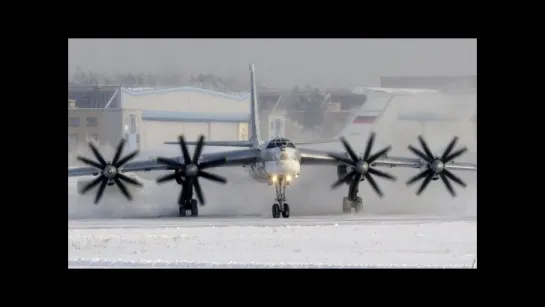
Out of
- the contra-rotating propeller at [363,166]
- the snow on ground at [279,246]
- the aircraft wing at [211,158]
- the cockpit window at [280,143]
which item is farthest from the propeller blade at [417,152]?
the snow on ground at [279,246]

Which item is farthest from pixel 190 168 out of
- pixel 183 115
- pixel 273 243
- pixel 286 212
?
pixel 183 115

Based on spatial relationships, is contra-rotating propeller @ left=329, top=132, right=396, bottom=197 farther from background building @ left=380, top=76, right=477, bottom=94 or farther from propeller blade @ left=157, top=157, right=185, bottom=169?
background building @ left=380, top=76, right=477, bottom=94

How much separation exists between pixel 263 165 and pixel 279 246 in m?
13.0

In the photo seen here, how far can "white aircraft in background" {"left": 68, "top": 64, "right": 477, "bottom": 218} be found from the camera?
40.0 metres

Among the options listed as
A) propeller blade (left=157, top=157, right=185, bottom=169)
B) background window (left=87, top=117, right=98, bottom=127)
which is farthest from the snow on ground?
background window (left=87, top=117, right=98, bottom=127)

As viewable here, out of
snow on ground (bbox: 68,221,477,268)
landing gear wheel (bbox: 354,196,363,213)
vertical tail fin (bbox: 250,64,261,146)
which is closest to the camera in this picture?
snow on ground (bbox: 68,221,477,268)

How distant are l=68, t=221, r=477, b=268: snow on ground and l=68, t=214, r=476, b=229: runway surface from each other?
61.5 inches

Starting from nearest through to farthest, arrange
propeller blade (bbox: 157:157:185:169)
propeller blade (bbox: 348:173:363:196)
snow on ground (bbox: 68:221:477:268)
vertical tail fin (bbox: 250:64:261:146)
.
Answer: snow on ground (bbox: 68:221:477:268)
propeller blade (bbox: 157:157:185:169)
propeller blade (bbox: 348:173:363:196)
vertical tail fin (bbox: 250:64:261:146)

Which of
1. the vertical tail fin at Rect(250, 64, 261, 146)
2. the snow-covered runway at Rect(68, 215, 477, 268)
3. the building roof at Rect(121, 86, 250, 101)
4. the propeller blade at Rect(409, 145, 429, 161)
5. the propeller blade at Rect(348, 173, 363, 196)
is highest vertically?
the building roof at Rect(121, 86, 250, 101)

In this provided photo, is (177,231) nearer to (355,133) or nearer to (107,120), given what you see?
(355,133)

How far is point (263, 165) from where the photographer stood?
40.8 m

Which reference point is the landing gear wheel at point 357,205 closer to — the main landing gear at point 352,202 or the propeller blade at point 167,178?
the main landing gear at point 352,202

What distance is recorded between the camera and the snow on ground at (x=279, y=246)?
24.3m
